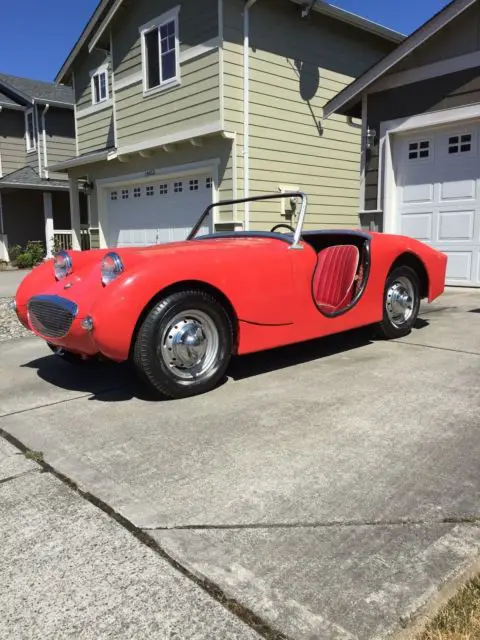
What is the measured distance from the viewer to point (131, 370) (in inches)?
183

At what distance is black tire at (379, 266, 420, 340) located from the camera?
5176mm

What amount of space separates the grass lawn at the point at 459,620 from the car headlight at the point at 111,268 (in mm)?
2609

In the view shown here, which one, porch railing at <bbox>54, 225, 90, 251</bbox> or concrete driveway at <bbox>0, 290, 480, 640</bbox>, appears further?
porch railing at <bbox>54, 225, 90, 251</bbox>

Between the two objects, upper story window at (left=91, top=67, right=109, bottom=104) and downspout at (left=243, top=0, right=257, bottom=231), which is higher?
upper story window at (left=91, top=67, right=109, bottom=104)

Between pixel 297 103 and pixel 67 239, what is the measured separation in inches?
398

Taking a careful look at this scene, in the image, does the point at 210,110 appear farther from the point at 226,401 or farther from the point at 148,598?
the point at 148,598

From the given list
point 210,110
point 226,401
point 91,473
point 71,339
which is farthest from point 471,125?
point 91,473

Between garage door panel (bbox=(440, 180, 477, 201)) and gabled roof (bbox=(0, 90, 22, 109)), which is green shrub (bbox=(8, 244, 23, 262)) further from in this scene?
garage door panel (bbox=(440, 180, 477, 201))

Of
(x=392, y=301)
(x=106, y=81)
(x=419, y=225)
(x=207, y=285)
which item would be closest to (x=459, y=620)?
(x=207, y=285)

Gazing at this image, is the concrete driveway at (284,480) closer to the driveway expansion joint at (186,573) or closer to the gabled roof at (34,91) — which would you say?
the driveway expansion joint at (186,573)

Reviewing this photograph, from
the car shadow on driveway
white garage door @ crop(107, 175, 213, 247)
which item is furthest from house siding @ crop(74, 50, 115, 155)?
the car shadow on driveway

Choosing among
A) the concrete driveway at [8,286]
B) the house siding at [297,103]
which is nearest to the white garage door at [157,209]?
the house siding at [297,103]

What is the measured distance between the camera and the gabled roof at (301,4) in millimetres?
11227

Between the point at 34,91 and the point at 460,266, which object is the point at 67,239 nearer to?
the point at 34,91
